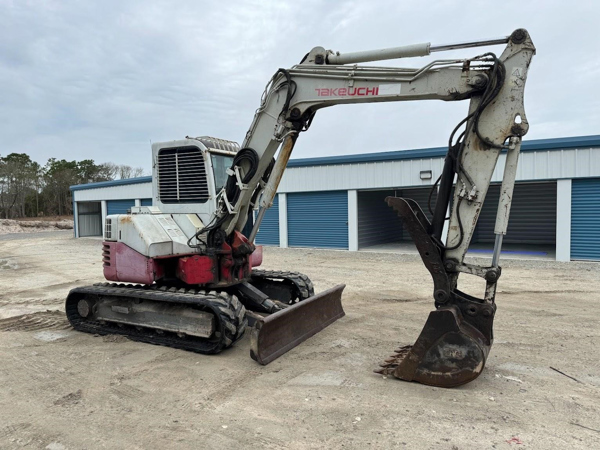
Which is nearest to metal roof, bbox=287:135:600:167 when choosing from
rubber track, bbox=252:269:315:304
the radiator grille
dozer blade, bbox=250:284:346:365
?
rubber track, bbox=252:269:315:304

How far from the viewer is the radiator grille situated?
6.46 metres

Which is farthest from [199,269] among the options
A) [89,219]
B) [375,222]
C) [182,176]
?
[89,219]

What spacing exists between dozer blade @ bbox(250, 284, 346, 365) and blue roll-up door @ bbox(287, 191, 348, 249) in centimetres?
1075

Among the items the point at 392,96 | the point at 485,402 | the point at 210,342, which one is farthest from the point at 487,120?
the point at 210,342

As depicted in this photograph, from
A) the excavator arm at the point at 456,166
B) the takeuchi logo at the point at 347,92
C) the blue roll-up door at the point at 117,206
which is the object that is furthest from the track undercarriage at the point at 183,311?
the blue roll-up door at the point at 117,206

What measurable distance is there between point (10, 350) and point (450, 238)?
18.8ft

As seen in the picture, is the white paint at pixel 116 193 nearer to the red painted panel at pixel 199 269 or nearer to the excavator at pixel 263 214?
the excavator at pixel 263 214

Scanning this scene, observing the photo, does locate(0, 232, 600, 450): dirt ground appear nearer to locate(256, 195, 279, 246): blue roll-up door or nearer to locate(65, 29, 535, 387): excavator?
locate(65, 29, 535, 387): excavator

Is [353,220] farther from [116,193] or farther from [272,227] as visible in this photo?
[116,193]

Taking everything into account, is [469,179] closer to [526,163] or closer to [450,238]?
[450,238]

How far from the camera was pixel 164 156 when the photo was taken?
6.77 metres

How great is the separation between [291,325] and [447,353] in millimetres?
2109

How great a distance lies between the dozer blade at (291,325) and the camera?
5.09m

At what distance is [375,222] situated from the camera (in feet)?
65.4
